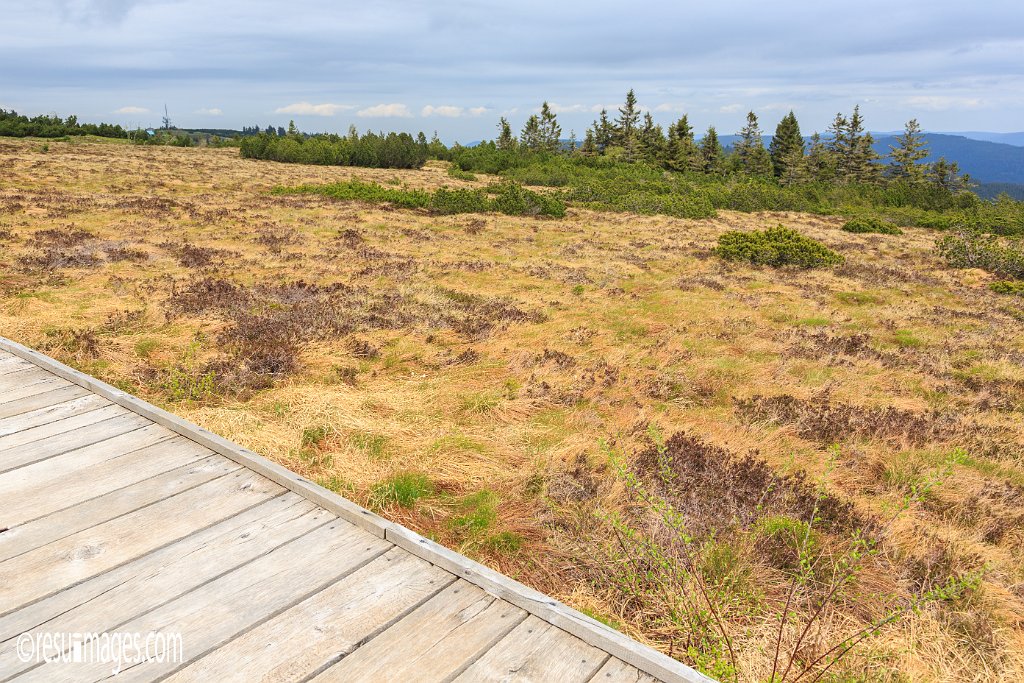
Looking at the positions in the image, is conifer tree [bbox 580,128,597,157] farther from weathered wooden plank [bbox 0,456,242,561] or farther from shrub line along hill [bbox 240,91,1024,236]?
weathered wooden plank [bbox 0,456,242,561]

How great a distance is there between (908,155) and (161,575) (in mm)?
71883

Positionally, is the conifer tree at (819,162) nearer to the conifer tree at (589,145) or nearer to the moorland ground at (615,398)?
the conifer tree at (589,145)

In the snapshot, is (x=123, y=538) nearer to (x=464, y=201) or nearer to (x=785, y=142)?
(x=464, y=201)

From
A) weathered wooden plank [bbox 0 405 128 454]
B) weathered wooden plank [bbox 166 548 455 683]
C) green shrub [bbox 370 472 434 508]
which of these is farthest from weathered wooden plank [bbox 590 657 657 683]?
weathered wooden plank [bbox 0 405 128 454]

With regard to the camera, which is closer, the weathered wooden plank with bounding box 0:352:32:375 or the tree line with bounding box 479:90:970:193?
the weathered wooden plank with bounding box 0:352:32:375

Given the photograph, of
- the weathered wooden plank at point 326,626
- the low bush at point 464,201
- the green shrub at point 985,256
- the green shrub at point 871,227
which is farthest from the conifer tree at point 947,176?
the weathered wooden plank at point 326,626

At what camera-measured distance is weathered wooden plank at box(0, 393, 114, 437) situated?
4.71m

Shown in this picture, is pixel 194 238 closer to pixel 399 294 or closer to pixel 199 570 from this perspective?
pixel 399 294

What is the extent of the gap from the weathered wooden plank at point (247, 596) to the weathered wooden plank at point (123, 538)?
0.57 meters

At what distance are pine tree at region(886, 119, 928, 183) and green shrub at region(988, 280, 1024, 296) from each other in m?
46.5

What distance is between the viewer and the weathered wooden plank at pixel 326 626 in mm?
2574

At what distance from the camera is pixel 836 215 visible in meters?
38.0

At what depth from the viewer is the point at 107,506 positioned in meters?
3.72

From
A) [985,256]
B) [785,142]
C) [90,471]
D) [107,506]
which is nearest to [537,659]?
[107,506]
